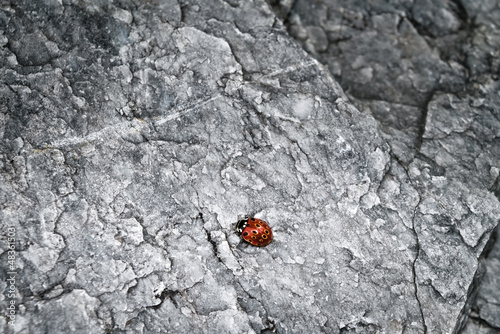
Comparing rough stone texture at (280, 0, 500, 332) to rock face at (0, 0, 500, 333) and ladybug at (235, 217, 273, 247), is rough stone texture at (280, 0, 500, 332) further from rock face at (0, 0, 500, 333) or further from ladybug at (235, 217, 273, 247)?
ladybug at (235, 217, 273, 247)

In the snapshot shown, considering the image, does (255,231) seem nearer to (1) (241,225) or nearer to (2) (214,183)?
(1) (241,225)

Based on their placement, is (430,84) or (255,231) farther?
(430,84)

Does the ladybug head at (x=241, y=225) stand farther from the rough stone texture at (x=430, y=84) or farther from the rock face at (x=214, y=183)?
the rough stone texture at (x=430, y=84)

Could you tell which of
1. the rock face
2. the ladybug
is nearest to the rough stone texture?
the rock face

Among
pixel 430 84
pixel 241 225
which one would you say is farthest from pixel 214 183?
pixel 430 84

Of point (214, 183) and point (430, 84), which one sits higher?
point (430, 84)

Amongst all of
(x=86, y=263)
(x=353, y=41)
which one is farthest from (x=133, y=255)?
(x=353, y=41)

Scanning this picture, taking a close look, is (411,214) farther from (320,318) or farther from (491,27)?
(491,27)

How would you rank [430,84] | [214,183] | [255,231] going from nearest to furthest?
[255,231] → [214,183] → [430,84]
